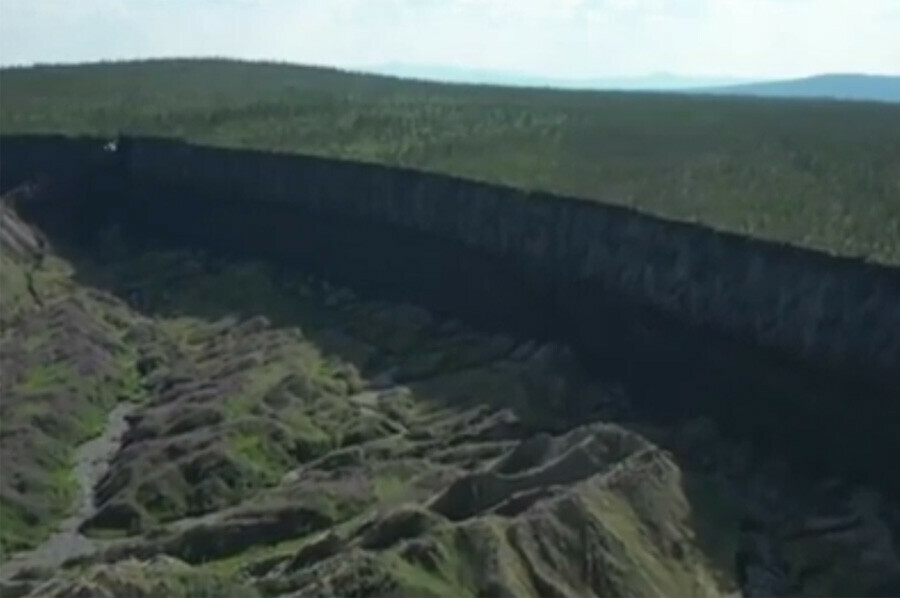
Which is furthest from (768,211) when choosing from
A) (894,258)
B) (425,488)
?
(425,488)

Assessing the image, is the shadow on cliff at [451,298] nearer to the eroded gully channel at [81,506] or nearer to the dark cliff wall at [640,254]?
the dark cliff wall at [640,254]

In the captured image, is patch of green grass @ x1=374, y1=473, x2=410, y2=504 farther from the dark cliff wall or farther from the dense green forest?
the dense green forest

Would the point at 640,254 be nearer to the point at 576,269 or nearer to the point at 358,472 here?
the point at 576,269

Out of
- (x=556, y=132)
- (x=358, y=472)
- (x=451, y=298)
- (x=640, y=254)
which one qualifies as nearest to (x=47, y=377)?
(x=451, y=298)

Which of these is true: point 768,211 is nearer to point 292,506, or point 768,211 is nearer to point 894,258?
point 894,258

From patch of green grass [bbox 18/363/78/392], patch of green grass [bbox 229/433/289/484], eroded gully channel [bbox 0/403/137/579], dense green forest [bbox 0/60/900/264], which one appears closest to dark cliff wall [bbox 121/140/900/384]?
dense green forest [bbox 0/60/900/264]

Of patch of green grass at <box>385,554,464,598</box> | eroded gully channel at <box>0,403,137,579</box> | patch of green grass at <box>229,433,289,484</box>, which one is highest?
patch of green grass at <box>385,554,464,598</box>
